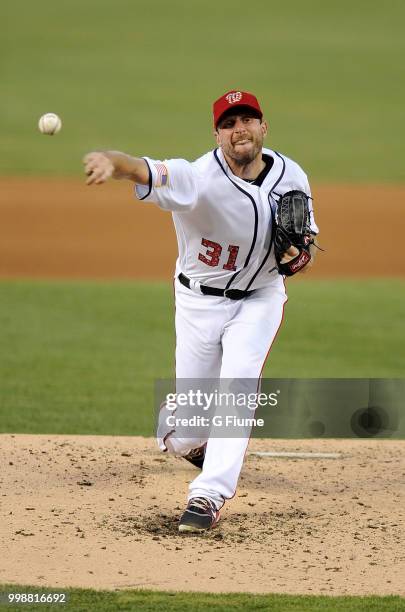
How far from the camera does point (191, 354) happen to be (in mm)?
5945

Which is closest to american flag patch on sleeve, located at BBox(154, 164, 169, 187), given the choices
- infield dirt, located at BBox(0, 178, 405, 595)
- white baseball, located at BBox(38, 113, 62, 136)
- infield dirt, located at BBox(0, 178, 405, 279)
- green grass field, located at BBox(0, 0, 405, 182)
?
white baseball, located at BBox(38, 113, 62, 136)

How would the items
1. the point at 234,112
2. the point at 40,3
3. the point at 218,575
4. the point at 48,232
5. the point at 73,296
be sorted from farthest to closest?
the point at 40,3, the point at 48,232, the point at 73,296, the point at 234,112, the point at 218,575

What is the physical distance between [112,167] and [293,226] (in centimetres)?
115

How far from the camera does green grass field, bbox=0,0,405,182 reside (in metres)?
22.2

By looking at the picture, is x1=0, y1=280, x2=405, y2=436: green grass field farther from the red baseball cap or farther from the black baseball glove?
the red baseball cap

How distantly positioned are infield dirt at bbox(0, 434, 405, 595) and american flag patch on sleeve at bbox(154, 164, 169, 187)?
5.38ft

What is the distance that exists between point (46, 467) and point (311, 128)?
18457 mm

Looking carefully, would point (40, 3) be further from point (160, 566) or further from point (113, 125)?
point (160, 566)

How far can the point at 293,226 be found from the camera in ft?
18.2

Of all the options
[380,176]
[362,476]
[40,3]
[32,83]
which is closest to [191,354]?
[362,476]
